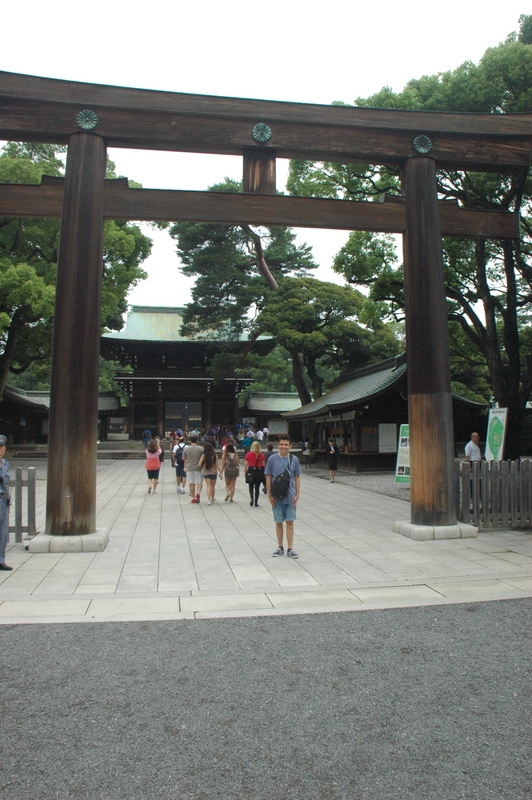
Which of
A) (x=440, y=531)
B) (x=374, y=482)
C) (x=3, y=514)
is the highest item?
(x=3, y=514)

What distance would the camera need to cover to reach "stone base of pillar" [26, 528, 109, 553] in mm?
7477

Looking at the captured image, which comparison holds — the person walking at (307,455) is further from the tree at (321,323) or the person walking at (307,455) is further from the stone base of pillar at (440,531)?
the stone base of pillar at (440,531)

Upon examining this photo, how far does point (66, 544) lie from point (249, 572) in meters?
2.61

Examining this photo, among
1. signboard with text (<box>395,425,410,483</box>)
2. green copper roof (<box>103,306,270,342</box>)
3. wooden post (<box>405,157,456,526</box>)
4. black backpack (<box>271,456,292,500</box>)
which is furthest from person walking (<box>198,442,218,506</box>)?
green copper roof (<box>103,306,270,342</box>)

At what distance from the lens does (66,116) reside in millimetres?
8125

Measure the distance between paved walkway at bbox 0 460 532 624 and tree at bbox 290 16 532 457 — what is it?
7875 millimetres

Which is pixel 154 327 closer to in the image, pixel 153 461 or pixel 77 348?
pixel 153 461

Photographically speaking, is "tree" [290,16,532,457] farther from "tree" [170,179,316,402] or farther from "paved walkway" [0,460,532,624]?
"tree" [170,179,316,402]

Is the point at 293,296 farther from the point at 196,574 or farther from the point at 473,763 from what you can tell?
the point at 473,763

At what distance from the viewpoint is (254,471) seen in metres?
12.8

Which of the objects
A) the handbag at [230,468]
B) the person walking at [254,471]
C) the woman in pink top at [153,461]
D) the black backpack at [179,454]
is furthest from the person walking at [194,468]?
the black backpack at [179,454]

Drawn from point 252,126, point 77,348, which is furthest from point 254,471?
point 252,126

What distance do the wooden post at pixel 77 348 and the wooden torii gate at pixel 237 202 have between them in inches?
0.7

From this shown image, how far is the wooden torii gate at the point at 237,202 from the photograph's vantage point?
786 cm
